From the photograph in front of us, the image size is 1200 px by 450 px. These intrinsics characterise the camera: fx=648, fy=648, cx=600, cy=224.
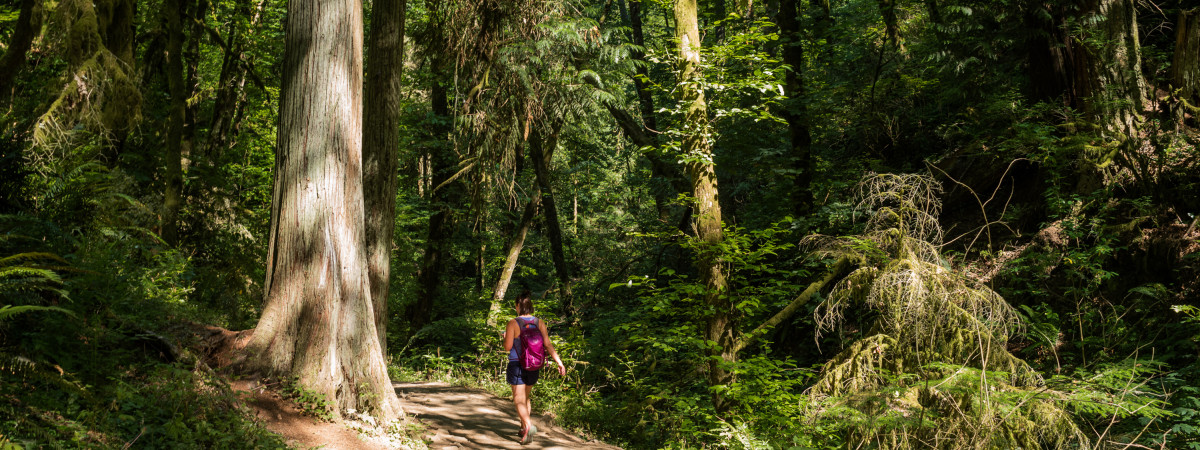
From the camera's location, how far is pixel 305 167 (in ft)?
18.4

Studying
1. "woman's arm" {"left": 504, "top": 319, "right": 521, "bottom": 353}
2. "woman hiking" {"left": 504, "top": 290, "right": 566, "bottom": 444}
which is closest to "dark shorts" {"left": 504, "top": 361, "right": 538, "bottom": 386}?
"woman hiking" {"left": 504, "top": 290, "right": 566, "bottom": 444}

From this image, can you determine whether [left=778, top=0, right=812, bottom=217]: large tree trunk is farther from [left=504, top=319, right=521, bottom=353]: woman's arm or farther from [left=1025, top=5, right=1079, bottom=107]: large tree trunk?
[left=504, top=319, right=521, bottom=353]: woman's arm

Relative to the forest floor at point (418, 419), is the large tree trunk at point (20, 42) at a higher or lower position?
higher

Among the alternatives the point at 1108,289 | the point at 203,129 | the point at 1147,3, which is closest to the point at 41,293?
the point at 1108,289

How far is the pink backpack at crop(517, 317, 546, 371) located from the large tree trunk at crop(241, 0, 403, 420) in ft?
Answer: 4.29

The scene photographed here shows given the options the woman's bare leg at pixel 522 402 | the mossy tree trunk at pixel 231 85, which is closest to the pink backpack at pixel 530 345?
the woman's bare leg at pixel 522 402

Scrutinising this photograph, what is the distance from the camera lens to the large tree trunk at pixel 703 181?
8.52m

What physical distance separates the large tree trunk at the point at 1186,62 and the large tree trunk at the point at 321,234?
1116 cm

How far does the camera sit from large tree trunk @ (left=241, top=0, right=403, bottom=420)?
17.8 ft

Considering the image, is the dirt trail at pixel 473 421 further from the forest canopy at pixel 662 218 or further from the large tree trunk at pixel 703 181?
the large tree trunk at pixel 703 181

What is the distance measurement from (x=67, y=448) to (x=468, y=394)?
5831 millimetres

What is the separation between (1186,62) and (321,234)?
11.9m

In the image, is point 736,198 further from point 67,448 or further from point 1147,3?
point 67,448

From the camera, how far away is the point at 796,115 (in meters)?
13.1
